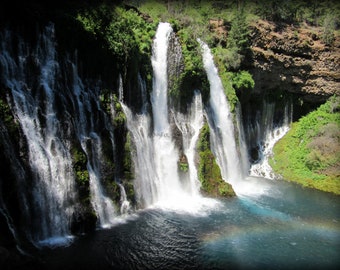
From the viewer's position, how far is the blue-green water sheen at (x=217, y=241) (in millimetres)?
12336

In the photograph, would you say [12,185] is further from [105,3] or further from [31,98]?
[105,3]

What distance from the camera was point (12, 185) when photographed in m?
11.9

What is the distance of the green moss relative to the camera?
67.1ft

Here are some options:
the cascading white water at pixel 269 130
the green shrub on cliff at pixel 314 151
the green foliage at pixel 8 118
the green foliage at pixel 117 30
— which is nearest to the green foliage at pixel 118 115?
the green foliage at pixel 117 30

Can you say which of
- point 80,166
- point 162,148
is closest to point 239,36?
point 162,148

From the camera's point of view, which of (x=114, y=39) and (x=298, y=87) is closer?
(x=114, y=39)

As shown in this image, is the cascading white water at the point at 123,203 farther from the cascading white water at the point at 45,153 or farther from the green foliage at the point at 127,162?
the cascading white water at the point at 45,153

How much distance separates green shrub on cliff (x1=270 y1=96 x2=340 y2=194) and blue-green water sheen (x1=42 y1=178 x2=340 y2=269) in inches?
259

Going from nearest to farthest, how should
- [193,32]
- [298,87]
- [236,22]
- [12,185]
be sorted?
[12,185]
[193,32]
[236,22]
[298,87]

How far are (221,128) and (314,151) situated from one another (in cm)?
874

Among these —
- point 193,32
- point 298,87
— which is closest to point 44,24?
point 193,32

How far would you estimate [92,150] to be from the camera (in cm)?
1582

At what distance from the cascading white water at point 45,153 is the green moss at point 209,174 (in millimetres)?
9186

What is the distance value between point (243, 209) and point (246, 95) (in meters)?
13.3
